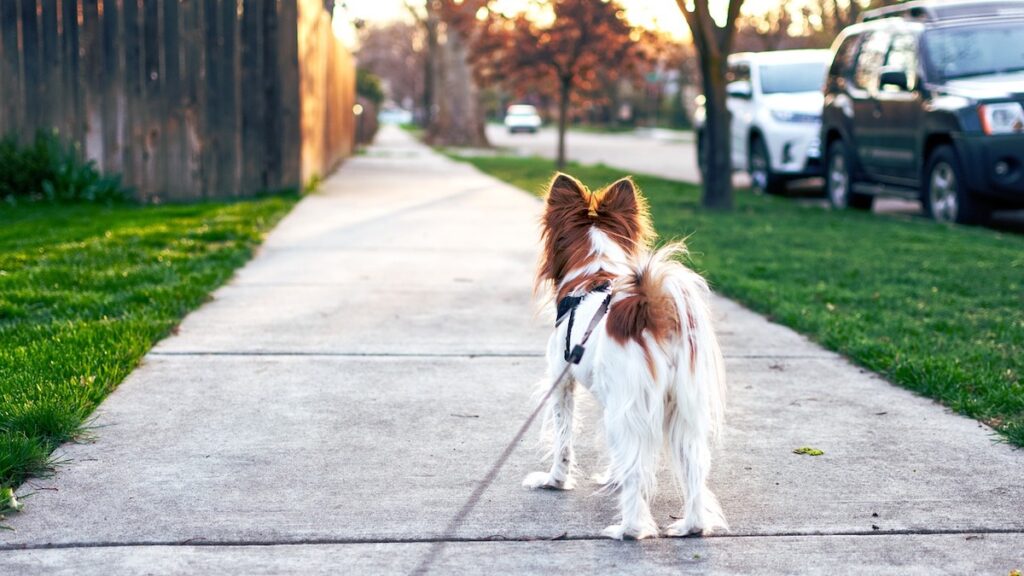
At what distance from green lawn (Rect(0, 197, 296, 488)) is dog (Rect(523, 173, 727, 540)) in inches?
78.4

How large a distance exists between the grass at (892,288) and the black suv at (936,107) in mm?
437

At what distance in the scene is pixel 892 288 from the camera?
8.13 meters

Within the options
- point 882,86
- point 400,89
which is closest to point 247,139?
point 882,86

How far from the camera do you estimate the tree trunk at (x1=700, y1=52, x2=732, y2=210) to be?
14.0m

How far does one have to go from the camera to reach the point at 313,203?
14.0m

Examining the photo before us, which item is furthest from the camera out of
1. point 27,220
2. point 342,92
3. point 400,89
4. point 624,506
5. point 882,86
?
point 400,89

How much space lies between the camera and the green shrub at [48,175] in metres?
13.2

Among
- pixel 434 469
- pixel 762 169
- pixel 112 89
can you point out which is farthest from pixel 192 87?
pixel 434 469

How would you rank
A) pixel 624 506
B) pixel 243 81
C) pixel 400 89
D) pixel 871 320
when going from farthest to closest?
pixel 400 89
pixel 243 81
pixel 871 320
pixel 624 506

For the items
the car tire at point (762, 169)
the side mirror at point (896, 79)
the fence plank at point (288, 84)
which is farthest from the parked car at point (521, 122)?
the side mirror at point (896, 79)

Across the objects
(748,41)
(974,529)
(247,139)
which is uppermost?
(748,41)

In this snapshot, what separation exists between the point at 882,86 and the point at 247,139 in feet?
23.8

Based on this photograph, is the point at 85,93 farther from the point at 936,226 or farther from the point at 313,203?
the point at 936,226

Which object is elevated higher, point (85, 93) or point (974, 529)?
point (85, 93)
